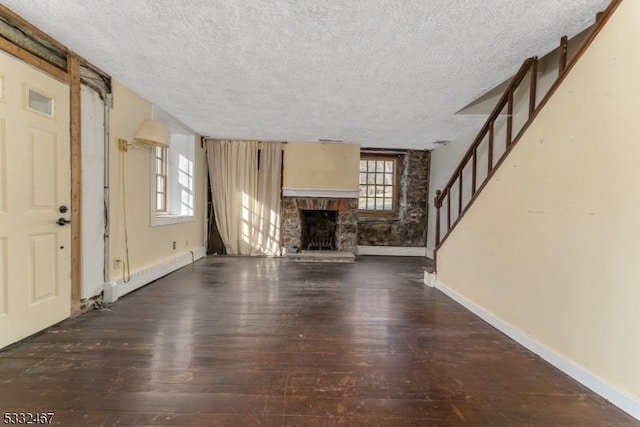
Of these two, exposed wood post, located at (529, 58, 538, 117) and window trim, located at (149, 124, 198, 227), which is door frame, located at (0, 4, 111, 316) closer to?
window trim, located at (149, 124, 198, 227)

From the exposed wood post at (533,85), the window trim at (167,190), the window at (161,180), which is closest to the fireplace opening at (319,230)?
the window trim at (167,190)

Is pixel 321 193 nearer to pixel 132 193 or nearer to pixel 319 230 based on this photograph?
pixel 319 230

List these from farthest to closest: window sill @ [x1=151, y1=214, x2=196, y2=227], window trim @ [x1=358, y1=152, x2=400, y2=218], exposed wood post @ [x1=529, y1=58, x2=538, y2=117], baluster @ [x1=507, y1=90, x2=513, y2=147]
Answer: window trim @ [x1=358, y1=152, x2=400, y2=218]
window sill @ [x1=151, y1=214, x2=196, y2=227]
baluster @ [x1=507, y1=90, x2=513, y2=147]
exposed wood post @ [x1=529, y1=58, x2=538, y2=117]

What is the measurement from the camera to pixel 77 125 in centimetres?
257

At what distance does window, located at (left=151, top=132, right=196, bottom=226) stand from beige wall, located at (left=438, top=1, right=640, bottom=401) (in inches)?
172

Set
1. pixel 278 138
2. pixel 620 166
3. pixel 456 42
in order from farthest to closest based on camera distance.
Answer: pixel 278 138, pixel 456 42, pixel 620 166

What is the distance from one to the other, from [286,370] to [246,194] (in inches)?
169

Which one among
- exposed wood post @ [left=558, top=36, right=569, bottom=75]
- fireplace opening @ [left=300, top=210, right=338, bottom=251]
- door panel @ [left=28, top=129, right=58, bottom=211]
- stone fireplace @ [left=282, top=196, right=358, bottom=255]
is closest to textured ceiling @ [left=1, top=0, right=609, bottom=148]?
exposed wood post @ [left=558, top=36, right=569, bottom=75]

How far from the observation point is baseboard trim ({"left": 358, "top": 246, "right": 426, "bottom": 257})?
630 cm

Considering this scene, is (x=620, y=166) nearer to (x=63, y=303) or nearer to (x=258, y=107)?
(x=258, y=107)

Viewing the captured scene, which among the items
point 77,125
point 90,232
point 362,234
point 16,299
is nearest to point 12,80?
point 77,125

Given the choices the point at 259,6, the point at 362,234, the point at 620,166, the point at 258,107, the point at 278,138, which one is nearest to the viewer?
the point at 620,166

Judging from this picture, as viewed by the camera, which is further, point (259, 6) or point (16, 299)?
point (16, 299)

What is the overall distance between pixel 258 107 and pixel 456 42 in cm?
233
